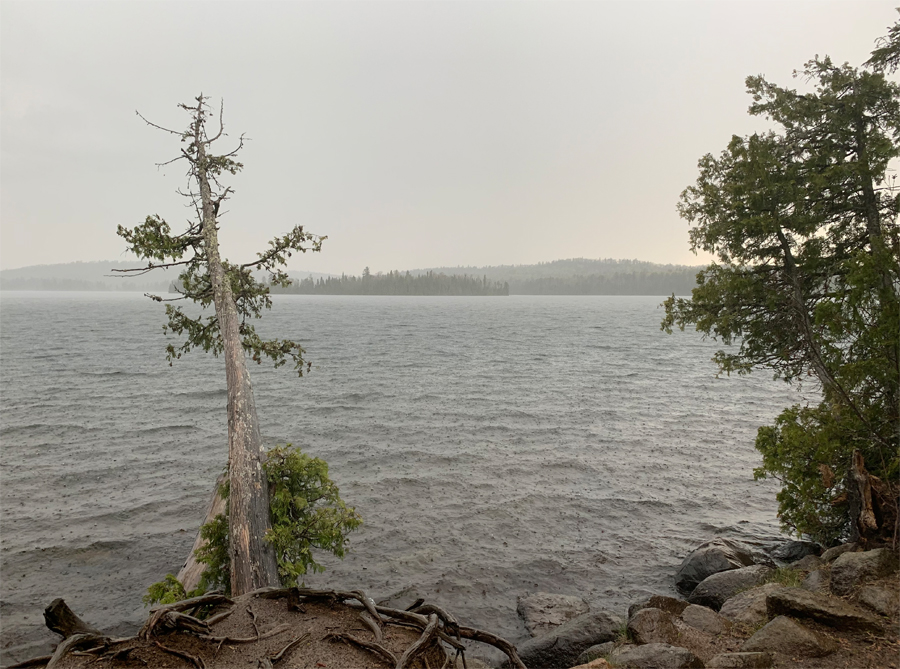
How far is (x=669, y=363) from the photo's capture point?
53.6 m

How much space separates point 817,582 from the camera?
355 inches

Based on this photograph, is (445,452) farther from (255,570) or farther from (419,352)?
(419,352)

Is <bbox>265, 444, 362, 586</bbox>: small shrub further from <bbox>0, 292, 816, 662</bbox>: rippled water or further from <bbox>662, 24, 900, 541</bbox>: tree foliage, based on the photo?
<bbox>662, 24, 900, 541</bbox>: tree foliage

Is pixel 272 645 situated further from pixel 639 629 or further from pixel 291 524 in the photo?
pixel 639 629

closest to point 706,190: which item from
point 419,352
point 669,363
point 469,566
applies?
point 469,566

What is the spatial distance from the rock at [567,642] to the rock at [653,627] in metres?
0.80

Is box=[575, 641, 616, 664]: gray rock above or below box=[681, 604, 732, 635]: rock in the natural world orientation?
below

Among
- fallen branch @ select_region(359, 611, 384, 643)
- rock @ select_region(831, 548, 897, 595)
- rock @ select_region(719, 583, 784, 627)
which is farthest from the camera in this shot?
rock @ select_region(719, 583, 784, 627)

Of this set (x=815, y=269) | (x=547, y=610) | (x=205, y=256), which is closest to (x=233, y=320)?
(x=205, y=256)

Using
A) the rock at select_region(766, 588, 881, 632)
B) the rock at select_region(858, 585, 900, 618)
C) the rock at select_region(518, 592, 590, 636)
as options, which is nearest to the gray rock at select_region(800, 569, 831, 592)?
the rock at select_region(858, 585, 900, 618)

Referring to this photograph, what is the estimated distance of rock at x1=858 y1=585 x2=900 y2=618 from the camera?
23.5ft

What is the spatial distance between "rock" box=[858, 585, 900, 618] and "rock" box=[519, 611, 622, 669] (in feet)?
13.9

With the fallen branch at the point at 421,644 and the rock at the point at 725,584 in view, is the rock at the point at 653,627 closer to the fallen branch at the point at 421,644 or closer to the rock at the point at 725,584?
the rock at the point at 725,584

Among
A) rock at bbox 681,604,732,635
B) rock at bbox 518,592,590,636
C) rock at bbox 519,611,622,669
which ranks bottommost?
rock at bbox 518,592,590,636
